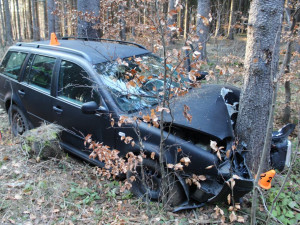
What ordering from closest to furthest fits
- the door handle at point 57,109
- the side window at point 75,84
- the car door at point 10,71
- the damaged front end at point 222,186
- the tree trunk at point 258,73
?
the damaged front end at point 222,186, the tree trunk at point 258,73, the side window at point 75,84, the door handle at point 57,109, the car door at point 10,71

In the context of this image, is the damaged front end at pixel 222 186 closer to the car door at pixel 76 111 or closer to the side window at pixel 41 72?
the car door at pixel 76 111

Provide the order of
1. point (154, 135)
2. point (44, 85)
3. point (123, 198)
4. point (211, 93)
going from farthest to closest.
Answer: point (44, 85), point (211, 93), point (123, 198), point (154, 135)

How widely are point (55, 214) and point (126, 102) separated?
167cm

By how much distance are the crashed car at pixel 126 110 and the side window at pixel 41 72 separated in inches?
0.7

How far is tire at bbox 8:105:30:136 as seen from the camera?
504 cm

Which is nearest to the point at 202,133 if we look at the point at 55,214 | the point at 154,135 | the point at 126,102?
the point at 154,135

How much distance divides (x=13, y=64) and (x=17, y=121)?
114 cm

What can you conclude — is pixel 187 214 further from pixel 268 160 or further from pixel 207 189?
pixel 268 160

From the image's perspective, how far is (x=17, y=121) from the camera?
528cm

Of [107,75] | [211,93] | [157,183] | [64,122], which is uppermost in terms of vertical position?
[107,75]

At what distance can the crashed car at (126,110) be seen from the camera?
9.71ft

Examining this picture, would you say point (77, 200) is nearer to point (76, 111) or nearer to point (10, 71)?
point (76, 111)

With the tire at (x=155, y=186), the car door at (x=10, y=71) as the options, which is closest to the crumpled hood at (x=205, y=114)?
the tire at (x=155, y=186)

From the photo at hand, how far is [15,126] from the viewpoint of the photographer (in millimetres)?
5410
